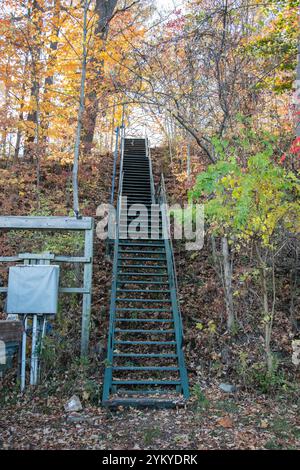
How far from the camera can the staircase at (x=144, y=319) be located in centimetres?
601

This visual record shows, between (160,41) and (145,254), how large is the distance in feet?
16.6

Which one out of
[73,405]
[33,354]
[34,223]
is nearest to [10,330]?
[33,354]

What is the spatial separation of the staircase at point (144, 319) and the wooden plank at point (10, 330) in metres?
1.58

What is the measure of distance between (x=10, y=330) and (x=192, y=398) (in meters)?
3.14

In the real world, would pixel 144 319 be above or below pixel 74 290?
below

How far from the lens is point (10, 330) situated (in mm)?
6203

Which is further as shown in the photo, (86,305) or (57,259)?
(86,305)

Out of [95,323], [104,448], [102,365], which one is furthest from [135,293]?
[104,448]

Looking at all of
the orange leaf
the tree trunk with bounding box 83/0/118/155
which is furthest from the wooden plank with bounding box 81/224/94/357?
the tree trunk with bounding box 83/0/118/155

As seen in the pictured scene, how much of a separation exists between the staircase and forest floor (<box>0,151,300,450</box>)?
28cm

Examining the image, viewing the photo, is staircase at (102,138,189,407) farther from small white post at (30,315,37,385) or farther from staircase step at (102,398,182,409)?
small white post at (30,315,37,385)

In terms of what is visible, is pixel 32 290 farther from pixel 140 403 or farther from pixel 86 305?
pixel 140 403

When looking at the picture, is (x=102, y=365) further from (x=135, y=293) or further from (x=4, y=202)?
(x=4, y=202)
